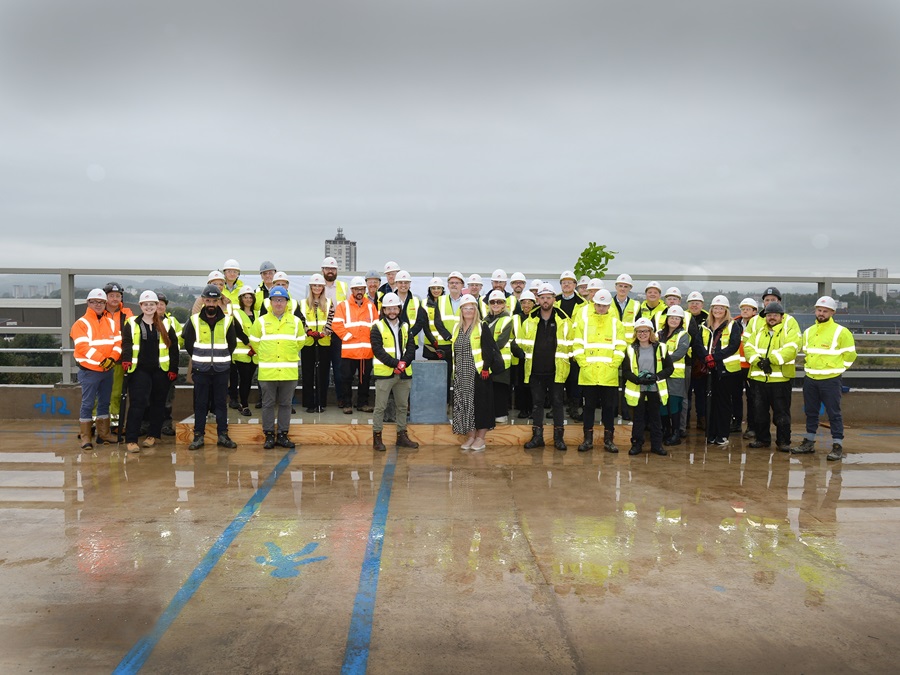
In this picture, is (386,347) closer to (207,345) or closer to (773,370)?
(207,345)

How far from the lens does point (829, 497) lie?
753 centimetres

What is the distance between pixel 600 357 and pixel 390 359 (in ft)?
9.23

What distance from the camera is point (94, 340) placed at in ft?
30.8

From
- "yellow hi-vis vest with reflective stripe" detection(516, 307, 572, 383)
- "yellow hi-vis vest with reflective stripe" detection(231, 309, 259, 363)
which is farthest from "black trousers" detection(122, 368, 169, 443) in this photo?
"yellow hi-vis vest with reflective stripe" detection(516, 307, 572, 383)

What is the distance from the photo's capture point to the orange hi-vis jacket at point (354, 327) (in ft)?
33.7

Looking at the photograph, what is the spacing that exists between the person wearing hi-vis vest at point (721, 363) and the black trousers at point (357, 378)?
16.6 ft

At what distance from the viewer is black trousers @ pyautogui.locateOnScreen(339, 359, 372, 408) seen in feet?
34.8

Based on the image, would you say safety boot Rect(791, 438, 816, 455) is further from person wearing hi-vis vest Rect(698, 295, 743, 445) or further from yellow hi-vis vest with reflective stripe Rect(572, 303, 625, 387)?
yellow hi-vis vest with reflective stripe Rect(572, 303, 625, 387)

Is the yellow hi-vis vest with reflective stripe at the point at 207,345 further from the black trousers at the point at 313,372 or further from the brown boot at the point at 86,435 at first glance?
the brown boot at the point at 86,435

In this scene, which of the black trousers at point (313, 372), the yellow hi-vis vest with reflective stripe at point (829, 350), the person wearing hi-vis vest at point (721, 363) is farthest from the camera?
the black trousers at point (313, 372)

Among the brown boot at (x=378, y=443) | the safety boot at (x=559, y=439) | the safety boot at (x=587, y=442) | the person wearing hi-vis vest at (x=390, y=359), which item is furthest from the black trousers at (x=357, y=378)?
the safety boot at (x=587, y=442)

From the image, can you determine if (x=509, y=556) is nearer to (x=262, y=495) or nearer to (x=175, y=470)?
(x=262, y=495)

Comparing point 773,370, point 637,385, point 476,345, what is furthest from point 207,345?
point 773,370

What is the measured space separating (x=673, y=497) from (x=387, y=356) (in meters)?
3.98
